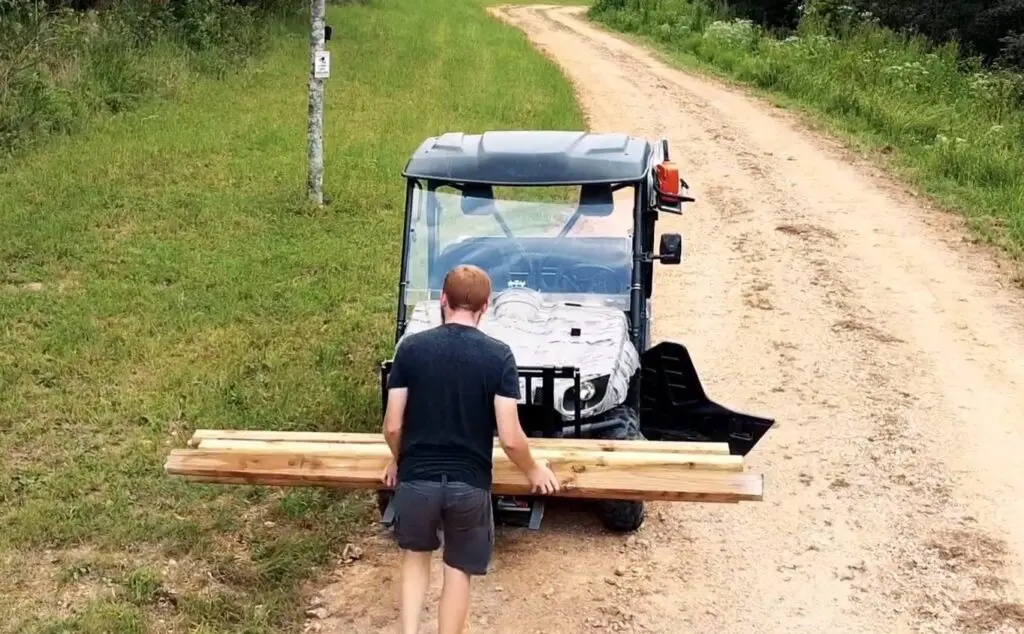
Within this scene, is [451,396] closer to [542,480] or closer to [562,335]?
[542,480]

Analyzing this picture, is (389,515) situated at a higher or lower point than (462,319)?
lower

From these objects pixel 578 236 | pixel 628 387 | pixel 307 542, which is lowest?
pixel 307 542

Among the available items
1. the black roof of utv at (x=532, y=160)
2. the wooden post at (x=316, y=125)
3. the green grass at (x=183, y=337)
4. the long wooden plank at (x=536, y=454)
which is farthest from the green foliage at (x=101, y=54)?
the long wooden plank at (x=536, y=454)

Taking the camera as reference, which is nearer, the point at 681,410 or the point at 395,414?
the point at 395,414

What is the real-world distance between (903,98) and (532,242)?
47.0ft

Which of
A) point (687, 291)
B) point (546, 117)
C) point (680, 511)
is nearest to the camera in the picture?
point (680, 511)

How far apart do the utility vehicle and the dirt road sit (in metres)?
0.50

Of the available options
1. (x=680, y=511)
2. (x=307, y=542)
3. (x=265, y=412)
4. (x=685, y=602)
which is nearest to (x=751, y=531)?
(x=680, y=511)

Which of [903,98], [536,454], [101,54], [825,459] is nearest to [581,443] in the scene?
[536,454]

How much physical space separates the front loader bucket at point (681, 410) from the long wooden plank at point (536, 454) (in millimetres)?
1005

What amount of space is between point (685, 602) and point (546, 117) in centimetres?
1229

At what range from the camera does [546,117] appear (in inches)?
661

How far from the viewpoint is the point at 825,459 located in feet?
22.5

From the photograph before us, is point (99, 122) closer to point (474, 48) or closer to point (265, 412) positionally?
point (265, 412)
